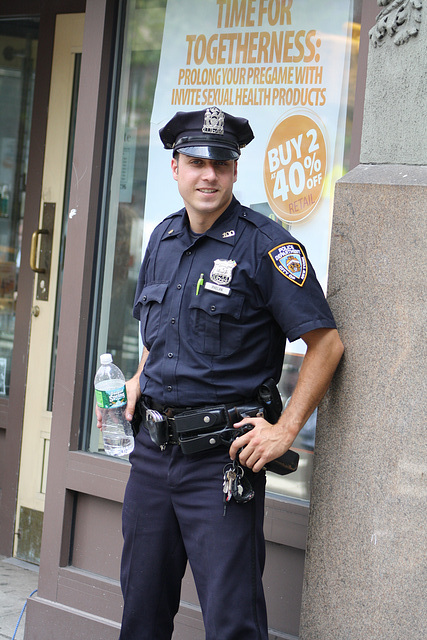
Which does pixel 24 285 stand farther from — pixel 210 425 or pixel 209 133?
pixel 210 425

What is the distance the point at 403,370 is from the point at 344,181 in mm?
608

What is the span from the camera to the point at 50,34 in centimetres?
452

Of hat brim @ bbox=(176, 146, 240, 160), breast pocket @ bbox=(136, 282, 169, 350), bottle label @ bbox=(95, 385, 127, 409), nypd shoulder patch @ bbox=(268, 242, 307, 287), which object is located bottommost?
bottle label @ bbox=(95, 385, 127, 409)

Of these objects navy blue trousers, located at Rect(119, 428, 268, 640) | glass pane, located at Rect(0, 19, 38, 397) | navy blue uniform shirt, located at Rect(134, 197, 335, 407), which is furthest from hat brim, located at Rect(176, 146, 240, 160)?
glass pane, located at Rect(0, 19, 38, 397)

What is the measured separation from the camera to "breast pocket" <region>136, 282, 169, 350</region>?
106 inches

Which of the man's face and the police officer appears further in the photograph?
the man's face

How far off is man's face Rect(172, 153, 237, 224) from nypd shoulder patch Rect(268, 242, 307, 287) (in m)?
0.26

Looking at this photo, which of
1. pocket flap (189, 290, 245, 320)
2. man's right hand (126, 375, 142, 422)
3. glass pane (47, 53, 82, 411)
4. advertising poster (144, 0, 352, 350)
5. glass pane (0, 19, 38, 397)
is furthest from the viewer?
glass pane (0, 19, 38, 397)

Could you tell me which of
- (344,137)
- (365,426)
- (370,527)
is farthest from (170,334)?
(344,137)

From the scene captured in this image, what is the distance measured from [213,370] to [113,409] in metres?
0.53

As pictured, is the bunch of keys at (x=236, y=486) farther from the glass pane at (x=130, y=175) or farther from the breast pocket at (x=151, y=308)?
the glass pane at (x=130, y=175)

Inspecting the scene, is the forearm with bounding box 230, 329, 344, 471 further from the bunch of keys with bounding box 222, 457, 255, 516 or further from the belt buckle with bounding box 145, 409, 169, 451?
the belt buckle with bounding box 145, 409, 169, 451

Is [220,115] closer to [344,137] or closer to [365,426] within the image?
[344,137]

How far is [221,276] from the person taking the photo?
2.53 metres
